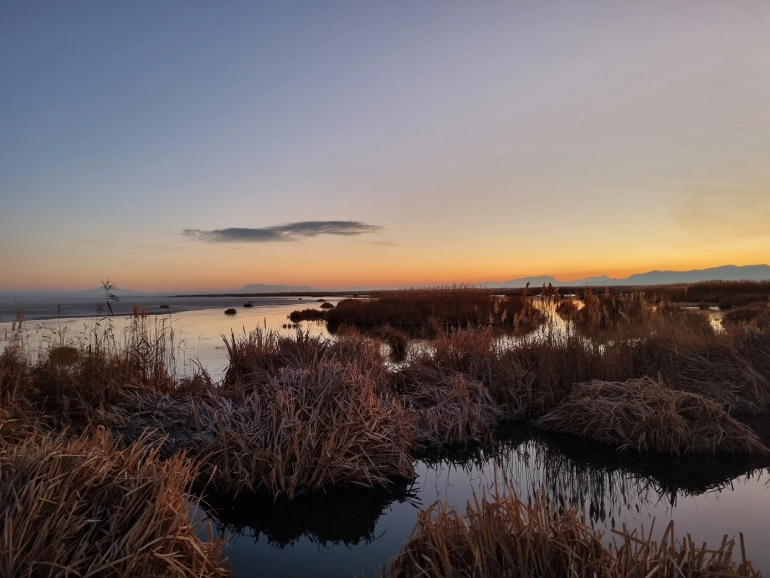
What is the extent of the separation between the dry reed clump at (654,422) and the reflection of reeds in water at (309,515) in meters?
3.20

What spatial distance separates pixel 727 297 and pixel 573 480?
34218mm

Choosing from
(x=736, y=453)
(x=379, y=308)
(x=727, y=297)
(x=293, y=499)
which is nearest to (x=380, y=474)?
(x=293, y=499)

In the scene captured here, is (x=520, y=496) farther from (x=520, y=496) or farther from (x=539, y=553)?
(x=539, y=553)

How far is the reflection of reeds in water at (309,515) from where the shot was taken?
4625 millimetres

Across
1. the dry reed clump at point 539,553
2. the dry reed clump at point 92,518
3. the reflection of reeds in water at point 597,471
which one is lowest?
the reflection of reeds in water at point 597,471

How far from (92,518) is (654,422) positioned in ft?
22.2

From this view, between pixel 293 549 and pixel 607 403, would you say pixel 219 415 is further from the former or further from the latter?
pixel 607 403

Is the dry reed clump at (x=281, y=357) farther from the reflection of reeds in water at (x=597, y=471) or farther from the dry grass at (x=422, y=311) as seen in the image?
the dry grass at (x=422, y=311)

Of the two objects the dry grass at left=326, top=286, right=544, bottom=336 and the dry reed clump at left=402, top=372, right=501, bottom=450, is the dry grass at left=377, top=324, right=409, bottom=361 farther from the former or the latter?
Result: the dry reed clump at left=402, top=372, right=501, bottom=450

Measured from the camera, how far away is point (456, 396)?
26.5 ft

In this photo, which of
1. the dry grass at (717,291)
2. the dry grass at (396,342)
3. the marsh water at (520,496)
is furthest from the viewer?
the dry grass at (717,291)

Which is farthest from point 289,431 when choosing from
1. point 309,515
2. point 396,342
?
point 396,342

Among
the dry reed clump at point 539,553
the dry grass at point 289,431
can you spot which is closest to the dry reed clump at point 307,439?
the dry grass at point 289,431

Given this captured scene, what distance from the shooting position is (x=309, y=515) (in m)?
5.00
